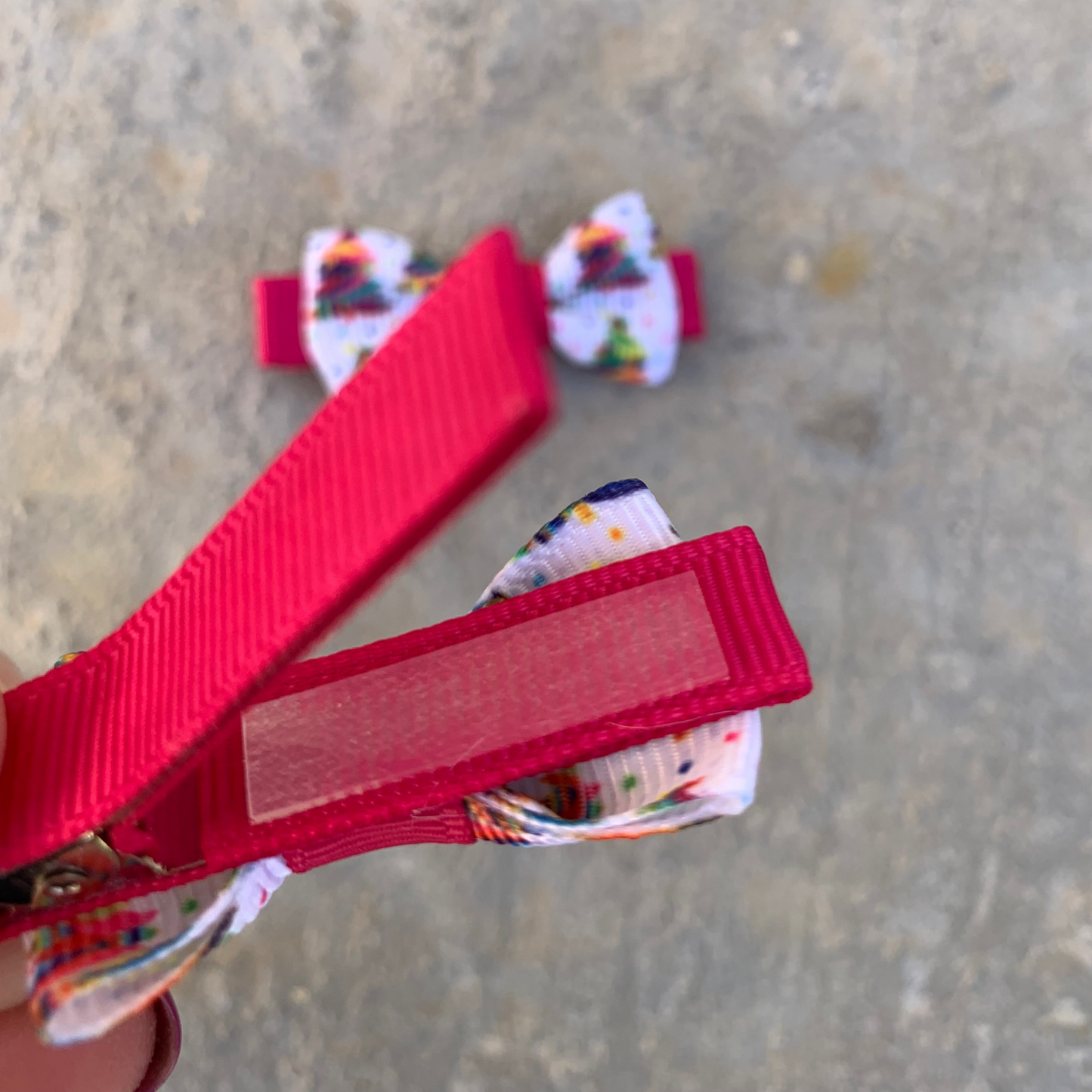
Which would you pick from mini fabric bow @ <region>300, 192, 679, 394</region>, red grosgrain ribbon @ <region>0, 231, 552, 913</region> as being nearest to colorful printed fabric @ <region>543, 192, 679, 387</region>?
mini fabric bow @ <region>300, 192, 679, 394</region>

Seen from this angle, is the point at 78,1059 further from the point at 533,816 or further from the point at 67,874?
the point at 533,816

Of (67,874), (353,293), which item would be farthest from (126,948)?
(353,293)

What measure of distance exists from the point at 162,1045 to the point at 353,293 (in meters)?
0.57

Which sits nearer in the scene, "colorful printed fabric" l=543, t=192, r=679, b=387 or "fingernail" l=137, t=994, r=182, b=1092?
"fingernail" l=137, t=994, r=182, b=1092

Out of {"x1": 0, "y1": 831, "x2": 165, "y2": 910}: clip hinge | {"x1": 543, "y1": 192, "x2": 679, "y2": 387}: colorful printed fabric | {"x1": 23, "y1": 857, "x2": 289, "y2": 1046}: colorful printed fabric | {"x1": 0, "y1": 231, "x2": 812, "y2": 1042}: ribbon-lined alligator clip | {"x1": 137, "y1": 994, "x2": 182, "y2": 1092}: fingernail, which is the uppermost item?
{"x1": 543, "y1": 192, "x2": 679, "y2": 387}: colorful printed fabric

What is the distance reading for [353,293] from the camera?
760 mm

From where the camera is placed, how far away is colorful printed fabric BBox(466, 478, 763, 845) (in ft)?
1.05

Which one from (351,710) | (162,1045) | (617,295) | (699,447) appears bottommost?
(162,1045)

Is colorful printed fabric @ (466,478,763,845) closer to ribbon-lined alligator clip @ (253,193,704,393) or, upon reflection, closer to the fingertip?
the fingertip

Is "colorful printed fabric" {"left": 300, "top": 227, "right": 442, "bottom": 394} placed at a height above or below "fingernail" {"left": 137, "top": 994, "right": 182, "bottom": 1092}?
above

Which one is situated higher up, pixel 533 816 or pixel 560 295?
pixel 560 295

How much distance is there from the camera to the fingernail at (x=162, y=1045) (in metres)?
0.39

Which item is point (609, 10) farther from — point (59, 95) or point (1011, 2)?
point (59, 95)

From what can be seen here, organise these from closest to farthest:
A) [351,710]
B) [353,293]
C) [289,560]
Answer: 1. [289,560]
2. [351,710]
3. [353,293]
